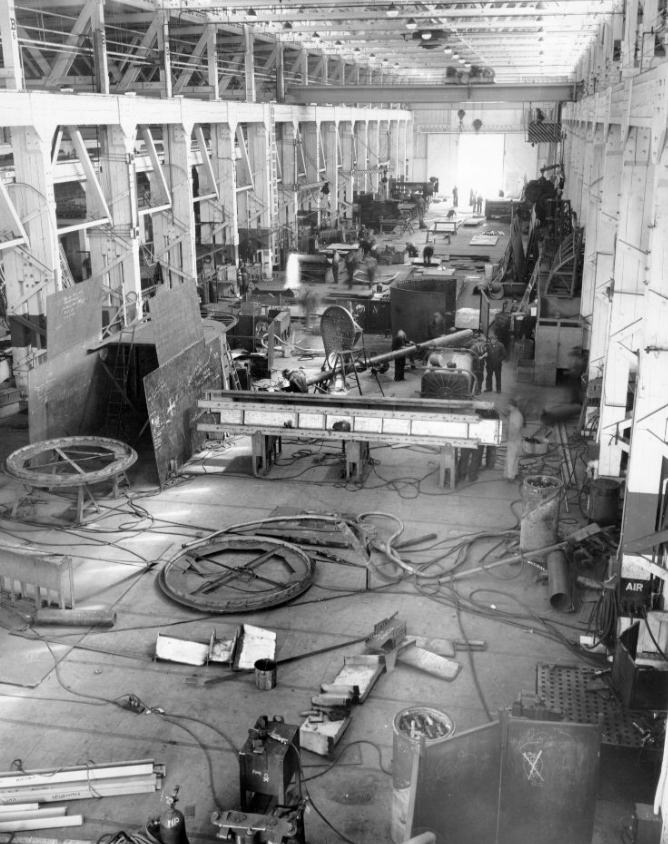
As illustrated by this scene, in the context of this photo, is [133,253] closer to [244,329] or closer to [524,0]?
[244,329]

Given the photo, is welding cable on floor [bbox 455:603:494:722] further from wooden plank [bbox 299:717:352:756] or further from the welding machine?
the welding machine

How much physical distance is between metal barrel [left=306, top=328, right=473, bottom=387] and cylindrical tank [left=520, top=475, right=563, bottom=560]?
589cm

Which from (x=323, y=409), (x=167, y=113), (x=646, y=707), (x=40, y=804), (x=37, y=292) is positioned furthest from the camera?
(x=167, y=113)

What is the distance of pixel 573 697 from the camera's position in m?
7.61

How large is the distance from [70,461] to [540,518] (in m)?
6.57

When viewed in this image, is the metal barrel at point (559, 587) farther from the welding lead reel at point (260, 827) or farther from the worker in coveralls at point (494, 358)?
the worker in coveralls at point (494, 358)

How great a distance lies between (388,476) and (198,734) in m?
6.62

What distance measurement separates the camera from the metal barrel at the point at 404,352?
16.1 meters

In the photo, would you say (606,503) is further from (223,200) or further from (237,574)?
(223,200)

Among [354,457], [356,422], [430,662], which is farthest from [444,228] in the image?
[430,662]

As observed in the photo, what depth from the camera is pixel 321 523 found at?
11.9 meters

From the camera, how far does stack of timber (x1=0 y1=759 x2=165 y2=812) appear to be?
6.85m

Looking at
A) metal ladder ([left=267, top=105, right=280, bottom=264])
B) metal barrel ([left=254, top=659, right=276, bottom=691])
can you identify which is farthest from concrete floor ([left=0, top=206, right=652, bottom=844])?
metal ladder ([left=267, top=105, right=280, bottom=264])

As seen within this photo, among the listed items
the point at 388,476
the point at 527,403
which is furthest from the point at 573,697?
the point at 527,403
